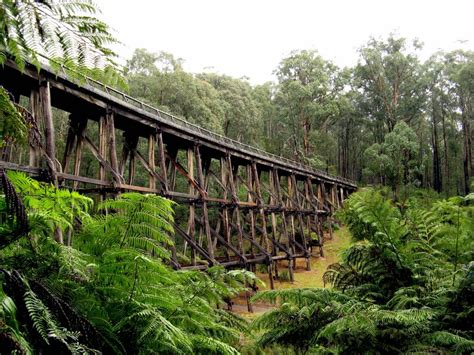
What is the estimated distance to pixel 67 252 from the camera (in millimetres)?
2668

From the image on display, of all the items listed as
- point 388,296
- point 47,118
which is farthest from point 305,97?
point 388,296

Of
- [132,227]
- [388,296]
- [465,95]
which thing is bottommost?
[388,296]

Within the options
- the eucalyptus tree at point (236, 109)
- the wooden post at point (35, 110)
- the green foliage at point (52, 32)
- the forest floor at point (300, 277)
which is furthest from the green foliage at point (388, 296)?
the eucalyptus tree at point (236, 109)

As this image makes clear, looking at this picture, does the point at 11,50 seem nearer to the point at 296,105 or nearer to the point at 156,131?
the point at 156,131

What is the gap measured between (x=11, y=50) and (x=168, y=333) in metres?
1.80

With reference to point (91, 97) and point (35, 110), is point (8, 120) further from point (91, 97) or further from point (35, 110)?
point (91, 97)

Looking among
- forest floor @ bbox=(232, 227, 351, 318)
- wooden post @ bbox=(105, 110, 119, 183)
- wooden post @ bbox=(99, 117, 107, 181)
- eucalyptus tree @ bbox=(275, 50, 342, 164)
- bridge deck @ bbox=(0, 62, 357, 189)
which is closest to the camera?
bridge deck @ bbox=(0, 62, 357, 189)

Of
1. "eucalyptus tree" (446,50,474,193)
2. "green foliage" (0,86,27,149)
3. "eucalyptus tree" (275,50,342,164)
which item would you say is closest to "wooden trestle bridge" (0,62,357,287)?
"green foliage" (0,86,27,149)

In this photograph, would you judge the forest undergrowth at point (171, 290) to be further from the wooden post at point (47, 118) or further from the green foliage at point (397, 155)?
the green foliage at point (397, 155)

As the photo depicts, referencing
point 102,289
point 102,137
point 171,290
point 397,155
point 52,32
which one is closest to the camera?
point 52,32

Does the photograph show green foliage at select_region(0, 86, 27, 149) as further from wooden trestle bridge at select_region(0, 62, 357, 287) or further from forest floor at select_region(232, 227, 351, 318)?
forest floor at select_region(232, 227, 351, 318)

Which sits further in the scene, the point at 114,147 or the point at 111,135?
the point at 114,147

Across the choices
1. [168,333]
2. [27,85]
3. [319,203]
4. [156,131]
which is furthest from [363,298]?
[319,203]

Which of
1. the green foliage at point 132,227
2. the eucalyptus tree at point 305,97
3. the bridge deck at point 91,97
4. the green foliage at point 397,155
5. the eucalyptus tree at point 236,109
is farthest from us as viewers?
the eucalyptus tree at point 305,97
